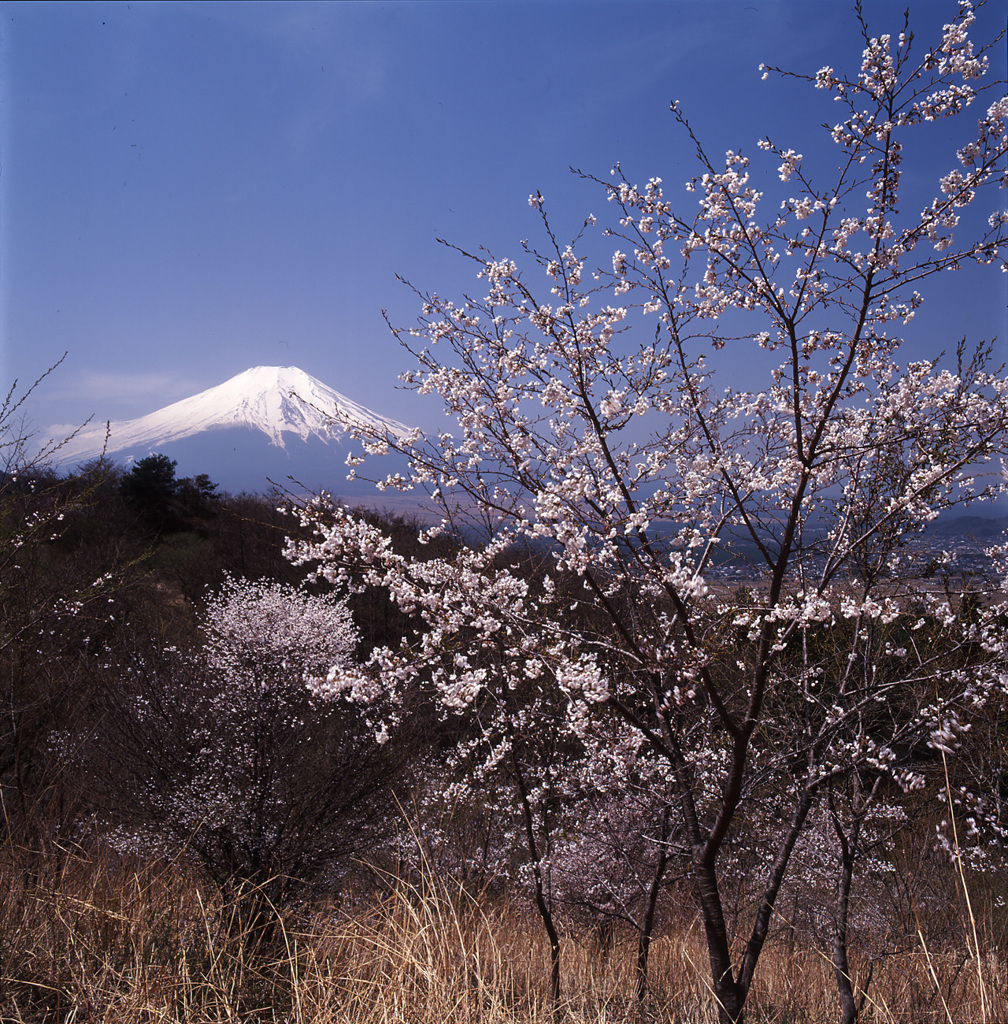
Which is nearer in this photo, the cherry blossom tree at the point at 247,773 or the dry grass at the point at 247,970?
the dry grass at the point at 247,970

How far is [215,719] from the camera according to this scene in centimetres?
819

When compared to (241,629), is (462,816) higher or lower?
lower

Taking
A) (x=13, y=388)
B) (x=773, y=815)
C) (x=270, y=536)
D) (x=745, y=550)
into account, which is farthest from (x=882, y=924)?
(x=270, y=536)

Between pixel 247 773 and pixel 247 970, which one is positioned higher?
pixel 247 970

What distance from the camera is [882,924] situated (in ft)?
27.5

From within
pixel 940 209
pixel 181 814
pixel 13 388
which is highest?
pixel 940 209

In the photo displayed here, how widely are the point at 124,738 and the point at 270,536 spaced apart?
547 inches

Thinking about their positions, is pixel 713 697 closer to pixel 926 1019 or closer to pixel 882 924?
pixel 926 1019

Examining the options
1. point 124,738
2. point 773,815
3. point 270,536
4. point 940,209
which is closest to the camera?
point 940,209

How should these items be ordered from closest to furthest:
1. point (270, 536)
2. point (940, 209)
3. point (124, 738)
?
point (940, 209)
point (124, 738)
point (270, 536)

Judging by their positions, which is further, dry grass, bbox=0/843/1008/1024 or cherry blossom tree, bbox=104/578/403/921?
cherry blossom tree, bbox=104/578/403/921

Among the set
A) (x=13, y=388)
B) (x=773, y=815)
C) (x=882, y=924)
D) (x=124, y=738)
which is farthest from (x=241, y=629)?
(x=882, y=924)

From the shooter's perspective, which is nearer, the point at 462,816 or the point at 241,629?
the point at 462,816

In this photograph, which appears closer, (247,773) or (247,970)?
(247,970)
